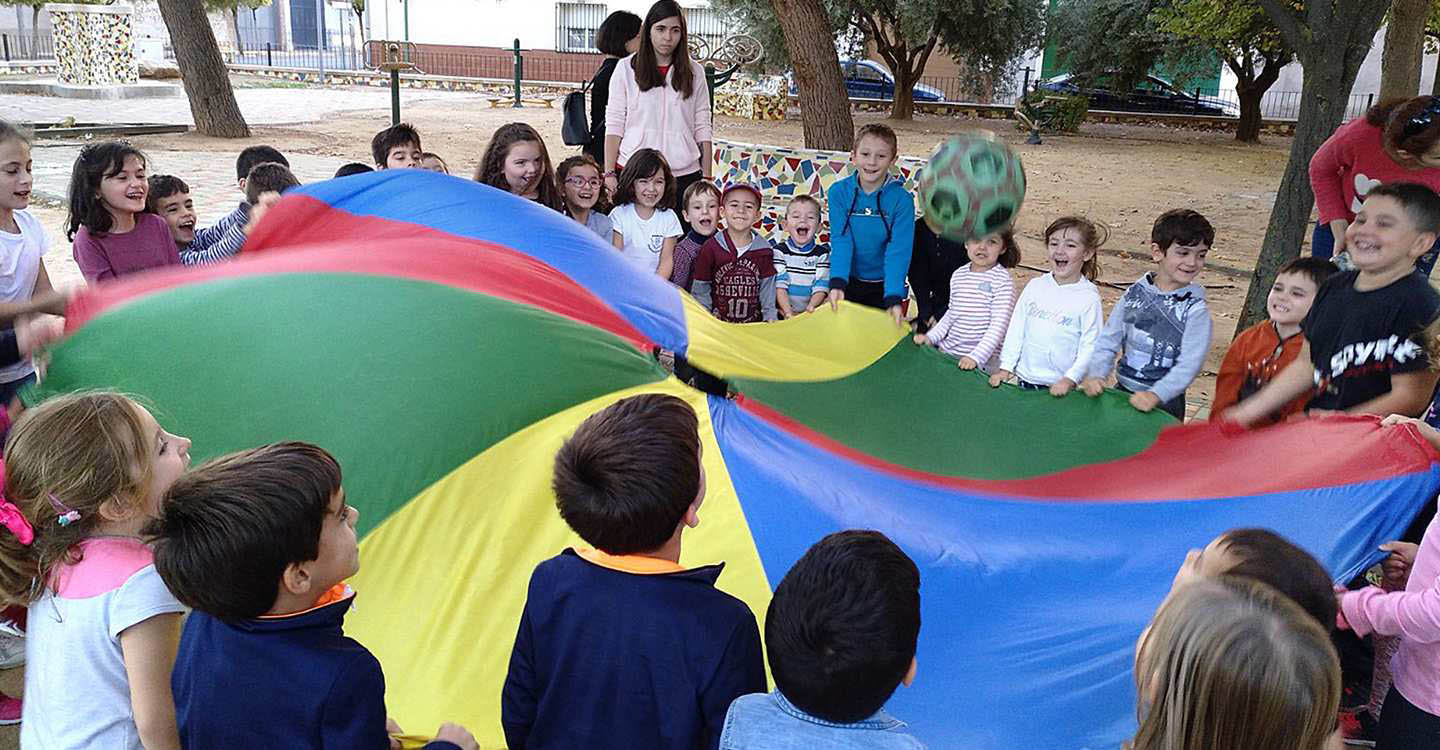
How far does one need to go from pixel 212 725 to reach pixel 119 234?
249cm

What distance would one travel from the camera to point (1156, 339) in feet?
10.3

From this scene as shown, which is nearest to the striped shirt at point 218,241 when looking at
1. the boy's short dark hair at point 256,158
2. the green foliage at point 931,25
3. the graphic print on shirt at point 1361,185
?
the boy's short dark hair at point 256,158

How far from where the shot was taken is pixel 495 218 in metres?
3.02

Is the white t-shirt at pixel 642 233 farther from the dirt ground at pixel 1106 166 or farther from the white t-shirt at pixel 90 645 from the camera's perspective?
the white t-shirt at pixel 90 645

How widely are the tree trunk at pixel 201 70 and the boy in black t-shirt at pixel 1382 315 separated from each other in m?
13.3

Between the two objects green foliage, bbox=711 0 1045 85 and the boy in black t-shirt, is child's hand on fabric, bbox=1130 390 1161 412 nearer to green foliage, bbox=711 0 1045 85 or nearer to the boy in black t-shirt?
the boy in black t-shirt

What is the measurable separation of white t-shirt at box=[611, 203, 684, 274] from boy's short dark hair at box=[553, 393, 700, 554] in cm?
249

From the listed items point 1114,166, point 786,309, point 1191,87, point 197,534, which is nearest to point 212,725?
point 197,534

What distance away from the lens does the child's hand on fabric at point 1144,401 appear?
9.77 feet

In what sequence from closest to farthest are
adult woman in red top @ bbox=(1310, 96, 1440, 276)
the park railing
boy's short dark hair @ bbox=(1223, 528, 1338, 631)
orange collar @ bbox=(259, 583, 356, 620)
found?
orange collar @ bbox=(259, 583, 356, 620), boy's short dark hair @ bbox=(1223, 528, 1338, 631), adult woman in red top @ bbox=(1310, 96, 1440, 276), the park railing

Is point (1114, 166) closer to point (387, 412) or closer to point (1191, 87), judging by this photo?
point (1191, 87)

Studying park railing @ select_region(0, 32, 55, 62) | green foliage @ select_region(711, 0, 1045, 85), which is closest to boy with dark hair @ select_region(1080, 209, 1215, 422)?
green foliage @ select_region(711, 0, 1045, 85)

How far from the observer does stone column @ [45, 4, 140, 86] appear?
18.7m

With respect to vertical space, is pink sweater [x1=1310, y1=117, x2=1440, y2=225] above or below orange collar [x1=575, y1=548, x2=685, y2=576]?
above
